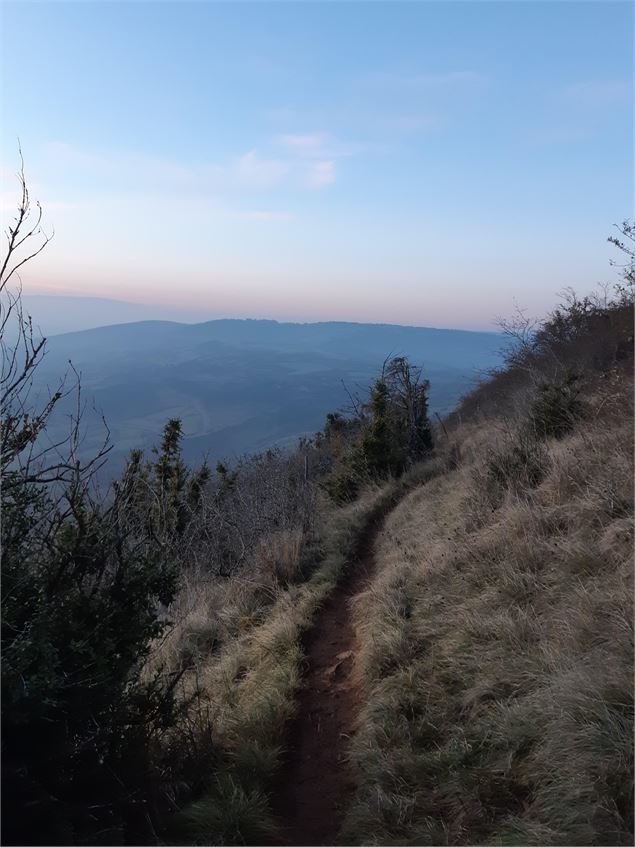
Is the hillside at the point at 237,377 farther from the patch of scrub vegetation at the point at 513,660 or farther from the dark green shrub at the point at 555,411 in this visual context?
the patch of scrub vegetation at the point at 513,660

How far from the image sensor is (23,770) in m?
2.27

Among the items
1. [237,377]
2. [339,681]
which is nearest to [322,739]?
[339,681]

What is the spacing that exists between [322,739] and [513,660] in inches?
57.2

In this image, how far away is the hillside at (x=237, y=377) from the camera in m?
69.5

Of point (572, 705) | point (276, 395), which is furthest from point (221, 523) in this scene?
point (276, 395)

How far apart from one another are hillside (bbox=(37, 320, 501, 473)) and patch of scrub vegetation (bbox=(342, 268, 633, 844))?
29.7m

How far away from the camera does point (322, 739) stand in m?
3.96

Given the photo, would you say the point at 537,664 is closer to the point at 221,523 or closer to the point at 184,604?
the point at 184,604

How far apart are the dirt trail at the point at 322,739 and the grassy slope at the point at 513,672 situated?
0.22m

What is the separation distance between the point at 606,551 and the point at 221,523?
783 centimetres

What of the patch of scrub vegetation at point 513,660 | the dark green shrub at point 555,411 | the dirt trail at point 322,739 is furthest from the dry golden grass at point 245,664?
the dark green shrub at point 555,411

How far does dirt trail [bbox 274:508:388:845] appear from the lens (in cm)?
314

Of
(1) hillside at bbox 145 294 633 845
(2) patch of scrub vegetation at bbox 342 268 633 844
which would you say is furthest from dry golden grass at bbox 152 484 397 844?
(2) patch of scrub vegetation at bbox 342 268 633 844

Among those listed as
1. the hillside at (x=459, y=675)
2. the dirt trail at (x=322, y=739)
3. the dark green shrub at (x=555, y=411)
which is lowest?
the dirt trail at (x=322, y=739)
